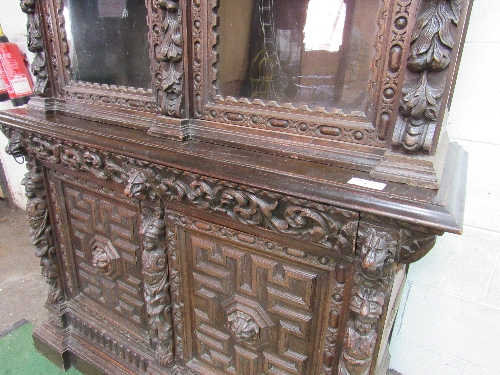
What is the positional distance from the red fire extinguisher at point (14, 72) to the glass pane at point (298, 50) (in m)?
1.80

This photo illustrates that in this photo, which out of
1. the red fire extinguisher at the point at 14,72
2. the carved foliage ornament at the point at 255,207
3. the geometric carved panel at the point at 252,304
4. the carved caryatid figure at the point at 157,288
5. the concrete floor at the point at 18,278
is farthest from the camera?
the red fire extinguisher at the point at 14,72

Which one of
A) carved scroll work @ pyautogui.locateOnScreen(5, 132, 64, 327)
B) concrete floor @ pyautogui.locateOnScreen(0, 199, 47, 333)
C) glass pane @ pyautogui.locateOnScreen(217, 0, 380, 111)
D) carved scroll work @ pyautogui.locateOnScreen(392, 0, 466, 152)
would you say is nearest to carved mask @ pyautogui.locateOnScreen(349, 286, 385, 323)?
carved scroll work @ pyautogui.locateOnScreen(392, 0, 466, 152)

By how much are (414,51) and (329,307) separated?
68 cm

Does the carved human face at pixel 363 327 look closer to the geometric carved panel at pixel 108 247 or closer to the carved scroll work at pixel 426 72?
the carved scroll work at pixel 426 72

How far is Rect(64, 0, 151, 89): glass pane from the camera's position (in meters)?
1.29

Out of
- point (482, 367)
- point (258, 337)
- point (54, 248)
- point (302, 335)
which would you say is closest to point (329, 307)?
point (302, 335)

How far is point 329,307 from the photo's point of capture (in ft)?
3.38

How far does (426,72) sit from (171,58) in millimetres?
722

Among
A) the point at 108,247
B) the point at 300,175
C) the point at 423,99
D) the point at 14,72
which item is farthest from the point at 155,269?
the point at 14,72

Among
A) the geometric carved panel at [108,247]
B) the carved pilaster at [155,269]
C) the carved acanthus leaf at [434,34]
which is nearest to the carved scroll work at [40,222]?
the geometric carved panel at [108,247]

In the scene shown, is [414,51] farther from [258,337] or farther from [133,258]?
[133,258]

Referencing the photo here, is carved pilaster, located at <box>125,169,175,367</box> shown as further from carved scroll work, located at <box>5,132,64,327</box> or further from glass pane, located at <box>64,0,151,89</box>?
carved scroll work, located at <box>5,132,64,327</box>

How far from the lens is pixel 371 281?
896 millimetres

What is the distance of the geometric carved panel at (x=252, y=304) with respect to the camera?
107cm
